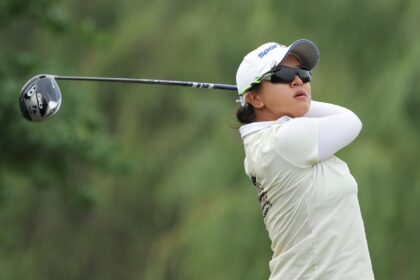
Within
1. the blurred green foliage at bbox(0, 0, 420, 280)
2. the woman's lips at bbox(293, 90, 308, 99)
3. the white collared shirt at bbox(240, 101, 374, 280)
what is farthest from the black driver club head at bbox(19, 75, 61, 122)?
the blurred green foliage at bbox(0, 0, 420, 280)

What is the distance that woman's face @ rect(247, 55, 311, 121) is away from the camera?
13.0 feet

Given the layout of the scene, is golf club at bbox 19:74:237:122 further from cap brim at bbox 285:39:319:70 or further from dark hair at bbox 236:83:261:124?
cap brim at bbox 285:39:319:70

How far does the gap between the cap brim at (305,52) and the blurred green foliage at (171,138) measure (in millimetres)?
4938

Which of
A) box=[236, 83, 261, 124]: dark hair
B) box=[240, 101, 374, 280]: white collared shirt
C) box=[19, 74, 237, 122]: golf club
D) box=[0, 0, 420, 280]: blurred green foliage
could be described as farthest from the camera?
box=[0, 0, 420, 280]: blurred green foliage

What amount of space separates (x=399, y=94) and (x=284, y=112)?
18.2 ft

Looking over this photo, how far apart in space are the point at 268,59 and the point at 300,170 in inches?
15.5

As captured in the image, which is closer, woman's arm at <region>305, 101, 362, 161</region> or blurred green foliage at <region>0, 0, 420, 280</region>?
woman's arm at <region>305, 101, 362, 161</region>

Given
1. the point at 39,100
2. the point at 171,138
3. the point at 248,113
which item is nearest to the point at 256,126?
the point at 248,113

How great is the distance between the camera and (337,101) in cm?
959

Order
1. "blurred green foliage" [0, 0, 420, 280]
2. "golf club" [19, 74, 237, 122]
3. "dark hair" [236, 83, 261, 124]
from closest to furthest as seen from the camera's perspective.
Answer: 1. "dark hair" [236, 83, 261, 124]
2. "golf club" [19, 74, 237, 122]
3. "blurred green foliage" [0, 0, 420, 280]

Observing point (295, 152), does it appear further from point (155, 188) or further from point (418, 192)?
point (155, 188)

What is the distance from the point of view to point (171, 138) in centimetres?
1080

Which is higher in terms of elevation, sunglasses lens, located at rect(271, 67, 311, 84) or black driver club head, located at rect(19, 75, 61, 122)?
black driver club head, located at rect(19, 75, 61, 122)

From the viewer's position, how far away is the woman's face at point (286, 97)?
395 centimetres
